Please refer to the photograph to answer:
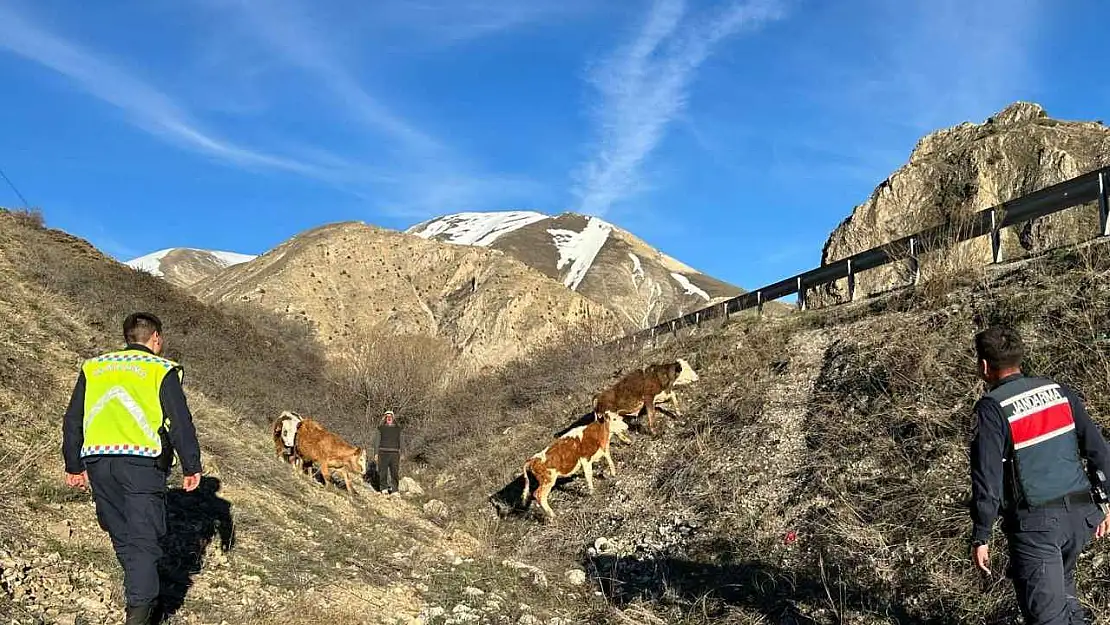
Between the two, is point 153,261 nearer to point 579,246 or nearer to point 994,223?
point 579,246

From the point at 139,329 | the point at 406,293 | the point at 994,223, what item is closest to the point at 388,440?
the point at 139,329

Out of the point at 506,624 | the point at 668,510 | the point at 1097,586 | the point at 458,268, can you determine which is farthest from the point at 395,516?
the point at 458,268

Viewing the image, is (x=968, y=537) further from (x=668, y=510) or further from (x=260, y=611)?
(x=260, y=611)

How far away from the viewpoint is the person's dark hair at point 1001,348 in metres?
3.52

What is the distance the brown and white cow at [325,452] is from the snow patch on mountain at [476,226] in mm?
109534

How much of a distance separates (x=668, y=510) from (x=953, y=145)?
20.9m

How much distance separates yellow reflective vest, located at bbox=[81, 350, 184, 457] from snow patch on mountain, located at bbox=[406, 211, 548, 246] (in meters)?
118

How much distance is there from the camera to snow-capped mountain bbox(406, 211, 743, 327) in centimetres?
8100

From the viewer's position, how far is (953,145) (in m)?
23.6

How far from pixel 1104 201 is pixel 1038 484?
7410mm

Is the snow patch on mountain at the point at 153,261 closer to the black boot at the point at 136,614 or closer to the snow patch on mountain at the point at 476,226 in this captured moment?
the snow patch on mountain at the point at 476,226

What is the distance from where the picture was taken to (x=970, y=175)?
2125cm

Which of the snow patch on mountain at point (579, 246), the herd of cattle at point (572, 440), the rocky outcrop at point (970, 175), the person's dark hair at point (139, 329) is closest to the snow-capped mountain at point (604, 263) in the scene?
the snow patch on mountain at point (579, 246)

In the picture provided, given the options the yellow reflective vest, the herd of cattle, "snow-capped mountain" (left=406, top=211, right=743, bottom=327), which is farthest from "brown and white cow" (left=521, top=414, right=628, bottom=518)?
"snow-capped mountain" (left=406, top=211, right=743, bottom=327)
